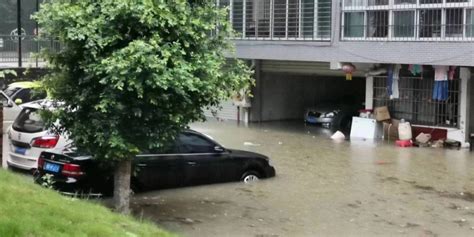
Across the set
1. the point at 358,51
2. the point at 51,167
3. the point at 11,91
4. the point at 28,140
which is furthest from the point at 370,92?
the point at 51,167

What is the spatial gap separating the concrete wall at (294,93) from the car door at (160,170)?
1489 centimetres

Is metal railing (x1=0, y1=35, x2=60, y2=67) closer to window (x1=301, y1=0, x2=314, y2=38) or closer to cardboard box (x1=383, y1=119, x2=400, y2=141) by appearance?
window (x1=301, y1=0, x2=314, y2=38)

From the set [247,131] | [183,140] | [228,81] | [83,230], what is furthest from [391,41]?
[83,230]

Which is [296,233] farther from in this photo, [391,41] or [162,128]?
[391,41]

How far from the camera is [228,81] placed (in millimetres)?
9070

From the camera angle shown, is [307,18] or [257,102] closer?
[307,18]

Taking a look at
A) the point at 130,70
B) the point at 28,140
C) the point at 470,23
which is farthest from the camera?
the point at 470,23

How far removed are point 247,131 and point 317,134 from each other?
2351 mm

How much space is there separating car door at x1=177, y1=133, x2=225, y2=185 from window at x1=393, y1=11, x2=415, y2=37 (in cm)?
890

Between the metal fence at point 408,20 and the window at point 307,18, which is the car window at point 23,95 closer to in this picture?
the window at point 307,18

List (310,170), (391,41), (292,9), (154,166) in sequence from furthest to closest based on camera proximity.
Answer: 1. (292,9)
2. (391,41)
3. (310,170)
4. (154,166)

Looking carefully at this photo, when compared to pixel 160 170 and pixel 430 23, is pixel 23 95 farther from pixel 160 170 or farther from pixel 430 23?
pixel 430 23

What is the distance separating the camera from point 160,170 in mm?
11227

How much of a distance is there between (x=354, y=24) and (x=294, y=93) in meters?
7.91
